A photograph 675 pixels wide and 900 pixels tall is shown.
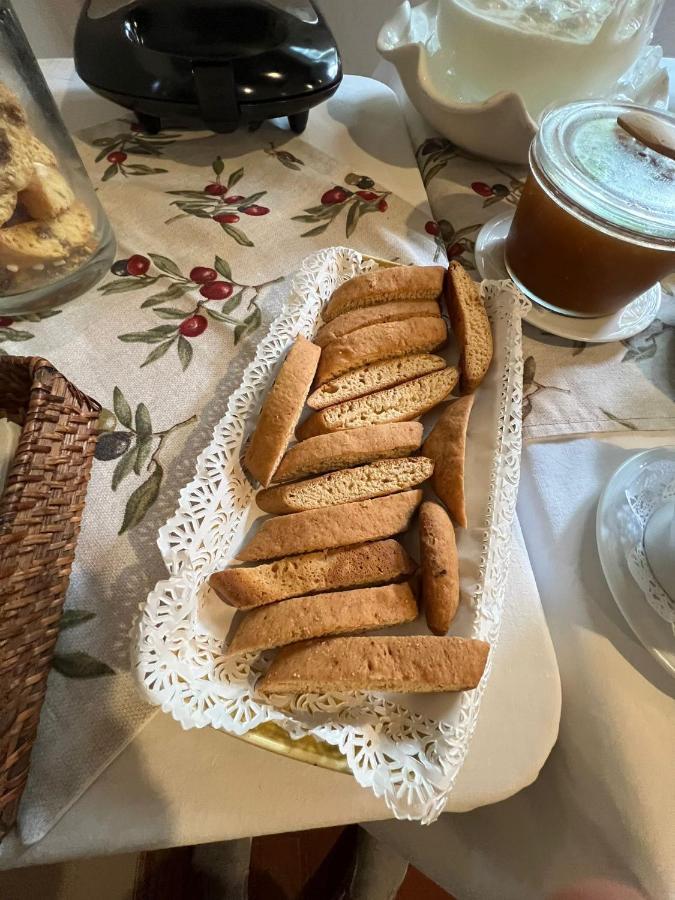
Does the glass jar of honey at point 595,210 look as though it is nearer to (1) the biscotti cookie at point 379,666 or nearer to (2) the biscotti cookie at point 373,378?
(2) the biscotti cookie at point 373,378

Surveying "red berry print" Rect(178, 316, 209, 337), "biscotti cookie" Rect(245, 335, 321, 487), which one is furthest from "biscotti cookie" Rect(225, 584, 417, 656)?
"red berry print" Rect(178, 316, 209, 337)

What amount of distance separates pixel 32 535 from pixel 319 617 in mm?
197

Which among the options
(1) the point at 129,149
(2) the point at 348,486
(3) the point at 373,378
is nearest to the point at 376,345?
(3) the point at 373,378

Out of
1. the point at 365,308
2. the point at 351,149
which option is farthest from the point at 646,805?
the point at 351,149

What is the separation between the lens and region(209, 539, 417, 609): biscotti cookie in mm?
382

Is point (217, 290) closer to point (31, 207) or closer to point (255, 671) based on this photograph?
point (31, 207)

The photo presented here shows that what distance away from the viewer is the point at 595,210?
50 cm

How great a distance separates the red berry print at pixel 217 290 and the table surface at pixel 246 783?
44 centimetres

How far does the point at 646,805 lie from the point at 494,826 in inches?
5.8

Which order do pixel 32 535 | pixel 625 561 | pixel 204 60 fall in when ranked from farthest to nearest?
pixel 204 60 < pixel 625 561 < pixel 32 535

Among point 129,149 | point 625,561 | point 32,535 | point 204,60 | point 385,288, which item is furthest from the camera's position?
point 129,149

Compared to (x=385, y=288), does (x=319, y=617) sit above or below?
below

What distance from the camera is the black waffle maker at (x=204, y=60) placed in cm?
66

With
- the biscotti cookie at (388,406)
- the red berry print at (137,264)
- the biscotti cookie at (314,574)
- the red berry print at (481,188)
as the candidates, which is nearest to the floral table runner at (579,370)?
the red berry print at (481,188)
